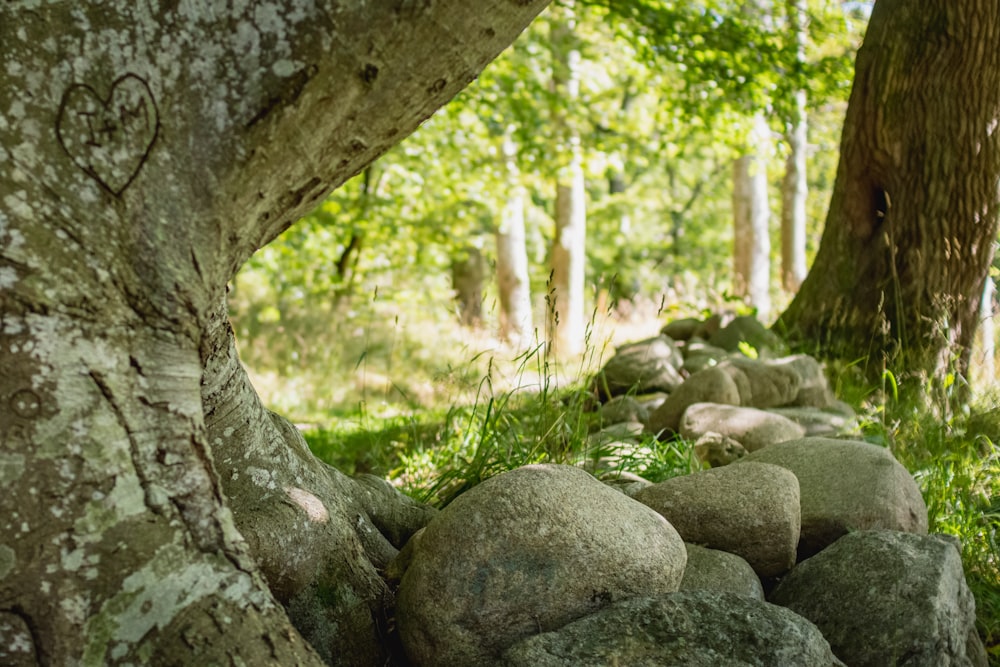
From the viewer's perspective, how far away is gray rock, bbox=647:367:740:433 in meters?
4.98

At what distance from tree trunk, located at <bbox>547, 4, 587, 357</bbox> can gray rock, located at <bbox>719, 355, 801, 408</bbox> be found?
5.58 m

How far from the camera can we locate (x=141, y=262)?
68.7 inches

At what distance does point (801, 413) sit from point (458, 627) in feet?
10.8

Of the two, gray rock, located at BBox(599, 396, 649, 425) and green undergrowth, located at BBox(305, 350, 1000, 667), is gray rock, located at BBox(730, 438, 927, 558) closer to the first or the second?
green undergrowth, located at BBox(305, 350, 1000, 667)

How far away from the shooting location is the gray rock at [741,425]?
4344 mm

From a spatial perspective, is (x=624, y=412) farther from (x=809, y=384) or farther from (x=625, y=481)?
(x=625, y=481)

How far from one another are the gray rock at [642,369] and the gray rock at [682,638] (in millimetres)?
3717

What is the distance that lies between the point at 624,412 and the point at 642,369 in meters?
0.59

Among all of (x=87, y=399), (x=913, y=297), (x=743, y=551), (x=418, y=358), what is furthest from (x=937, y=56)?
(x=418, y=358)

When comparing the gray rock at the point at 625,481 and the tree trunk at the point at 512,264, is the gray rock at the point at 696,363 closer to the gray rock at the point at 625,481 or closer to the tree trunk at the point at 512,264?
the gray rock at the point at 625,481

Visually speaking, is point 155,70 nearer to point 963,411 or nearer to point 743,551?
point 743,551

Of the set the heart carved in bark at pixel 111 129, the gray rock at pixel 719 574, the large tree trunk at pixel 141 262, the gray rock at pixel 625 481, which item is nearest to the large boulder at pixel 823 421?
the gray rock at pixel 625 481

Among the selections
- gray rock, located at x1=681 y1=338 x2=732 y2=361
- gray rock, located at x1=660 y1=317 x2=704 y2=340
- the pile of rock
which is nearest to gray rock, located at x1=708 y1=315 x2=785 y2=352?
gray rock, located at x1=681 y1=338 x2=732 y2=361

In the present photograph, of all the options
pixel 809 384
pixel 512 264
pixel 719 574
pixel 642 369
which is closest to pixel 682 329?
pixel 642 369
